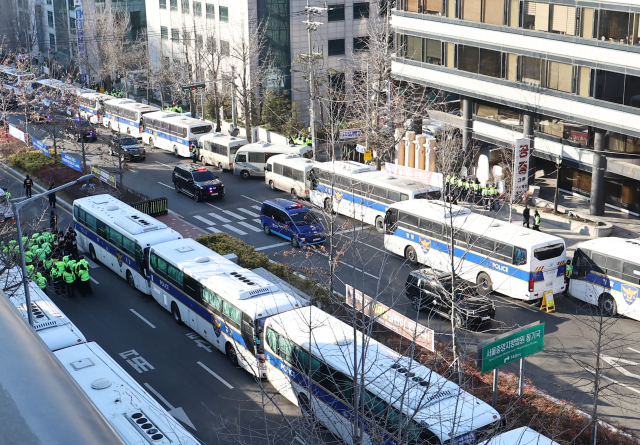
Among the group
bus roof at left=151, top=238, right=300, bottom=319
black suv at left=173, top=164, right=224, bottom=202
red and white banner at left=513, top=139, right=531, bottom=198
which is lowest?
black suv at left=173, top=164, right=224, bottom=202

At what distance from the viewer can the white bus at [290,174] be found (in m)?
41.8

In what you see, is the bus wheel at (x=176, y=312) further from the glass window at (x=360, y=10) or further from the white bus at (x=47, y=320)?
the glass window at (x=360, y=10)

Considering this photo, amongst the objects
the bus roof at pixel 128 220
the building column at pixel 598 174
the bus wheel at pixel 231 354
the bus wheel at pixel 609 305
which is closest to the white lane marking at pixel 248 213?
the bus roof at pixel 128 220

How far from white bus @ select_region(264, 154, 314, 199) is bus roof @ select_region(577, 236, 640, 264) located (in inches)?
718

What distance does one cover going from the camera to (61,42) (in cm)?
9369

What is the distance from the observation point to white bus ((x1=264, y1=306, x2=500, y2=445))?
15.6m

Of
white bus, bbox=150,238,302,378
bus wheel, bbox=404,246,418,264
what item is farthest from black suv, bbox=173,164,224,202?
bus wheel, bbox=404,246,418,264

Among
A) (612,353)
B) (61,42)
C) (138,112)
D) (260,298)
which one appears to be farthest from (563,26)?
(61,42)

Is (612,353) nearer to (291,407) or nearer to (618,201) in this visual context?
(291,407)

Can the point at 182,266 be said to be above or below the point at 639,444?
above

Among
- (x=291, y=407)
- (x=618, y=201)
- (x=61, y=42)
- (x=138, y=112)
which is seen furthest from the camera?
(x=61, y=42)

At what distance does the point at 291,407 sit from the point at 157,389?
14.3ft

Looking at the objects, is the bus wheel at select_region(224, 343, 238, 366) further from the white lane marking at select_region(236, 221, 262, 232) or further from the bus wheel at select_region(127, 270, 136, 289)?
the white lane marking at select_region(236, 221, 262, 232)

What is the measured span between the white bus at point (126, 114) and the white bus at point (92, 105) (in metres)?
1.16
